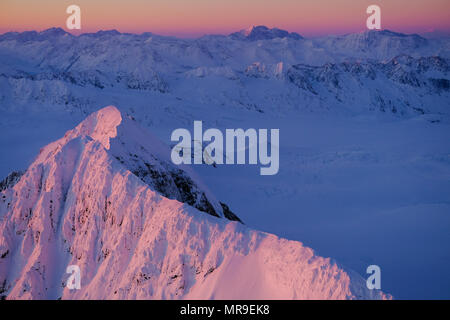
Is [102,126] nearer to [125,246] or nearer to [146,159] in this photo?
[146,159]

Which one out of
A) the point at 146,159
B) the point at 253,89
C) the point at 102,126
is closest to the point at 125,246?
the point at 146,159

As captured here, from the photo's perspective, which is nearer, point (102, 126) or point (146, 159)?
point (146, 159)

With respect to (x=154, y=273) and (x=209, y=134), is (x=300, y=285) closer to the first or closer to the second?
(x=154, y=273)

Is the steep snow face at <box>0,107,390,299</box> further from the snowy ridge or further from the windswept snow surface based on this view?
the snowy ridge

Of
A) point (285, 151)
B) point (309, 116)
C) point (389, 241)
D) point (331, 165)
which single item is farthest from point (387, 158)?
point (309, 116)

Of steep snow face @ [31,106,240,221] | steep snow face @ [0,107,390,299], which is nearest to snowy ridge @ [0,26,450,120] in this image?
steep snow face @ [31,106,240,221]

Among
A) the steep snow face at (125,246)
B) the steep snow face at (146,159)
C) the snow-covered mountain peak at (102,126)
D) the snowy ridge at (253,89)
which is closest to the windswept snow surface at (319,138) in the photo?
the steep snow face at (146,159)
